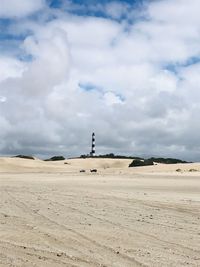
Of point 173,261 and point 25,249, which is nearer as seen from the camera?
point 173,261

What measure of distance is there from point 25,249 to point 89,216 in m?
4.89

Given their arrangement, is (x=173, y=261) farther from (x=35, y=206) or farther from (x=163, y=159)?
(x=163, y=159)

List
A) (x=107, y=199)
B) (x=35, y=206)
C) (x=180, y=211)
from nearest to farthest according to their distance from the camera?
(x=180, y=211), (x=35, y=206), (x=107, y=199)

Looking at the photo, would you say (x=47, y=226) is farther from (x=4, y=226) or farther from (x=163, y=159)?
(x=163, y=159)

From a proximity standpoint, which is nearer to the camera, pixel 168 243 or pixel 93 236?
pixel 168 243

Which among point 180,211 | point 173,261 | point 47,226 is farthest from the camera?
point 180,211

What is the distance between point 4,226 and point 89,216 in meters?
2.71

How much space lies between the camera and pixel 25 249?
31.2ft

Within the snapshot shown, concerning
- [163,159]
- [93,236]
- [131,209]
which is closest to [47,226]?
[93,236]

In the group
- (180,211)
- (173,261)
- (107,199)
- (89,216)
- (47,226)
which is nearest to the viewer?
(173,261)

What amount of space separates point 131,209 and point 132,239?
19.0ft

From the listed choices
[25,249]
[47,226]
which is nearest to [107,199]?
[47,226]

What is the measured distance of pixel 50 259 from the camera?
8664 mm

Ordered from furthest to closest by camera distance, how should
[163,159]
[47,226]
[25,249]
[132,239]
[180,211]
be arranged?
[163,159] < [180,211] < [47,226] < [132,239] < [25,249]
